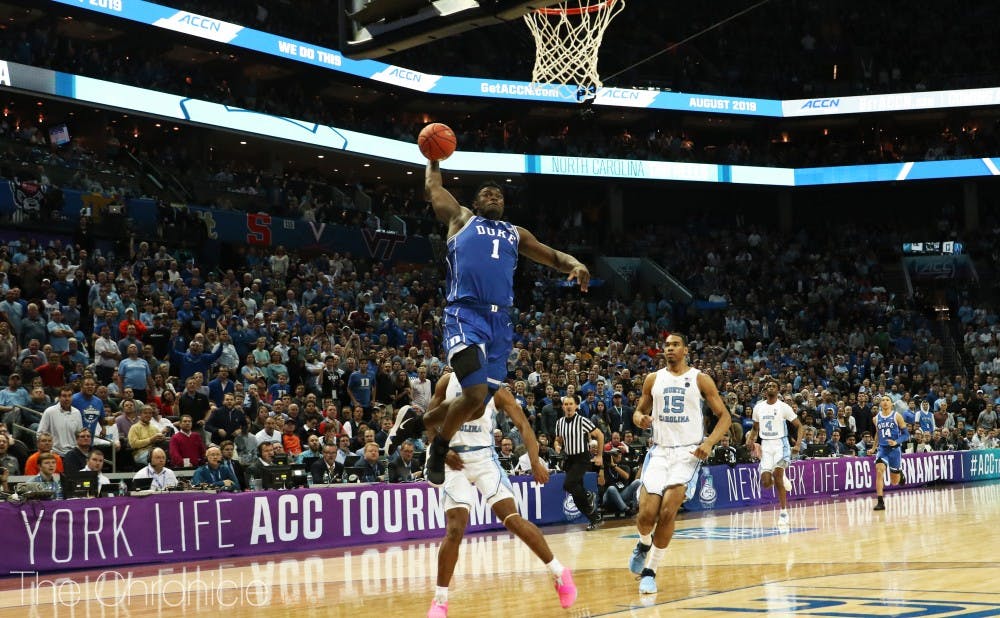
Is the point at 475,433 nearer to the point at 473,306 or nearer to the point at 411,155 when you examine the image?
the point at 473,306

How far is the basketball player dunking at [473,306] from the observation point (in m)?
7.46

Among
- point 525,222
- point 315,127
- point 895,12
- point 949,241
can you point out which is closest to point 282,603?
point 315,127

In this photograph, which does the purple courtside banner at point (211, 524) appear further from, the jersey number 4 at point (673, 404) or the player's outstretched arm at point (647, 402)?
the jersey number 4 at point (673, 404)

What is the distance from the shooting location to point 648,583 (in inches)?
354

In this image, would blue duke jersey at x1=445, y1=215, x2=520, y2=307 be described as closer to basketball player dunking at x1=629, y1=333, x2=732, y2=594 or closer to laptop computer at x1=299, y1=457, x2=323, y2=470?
basketball player dunking at x1=629, y1=333, x2=732, y2=594

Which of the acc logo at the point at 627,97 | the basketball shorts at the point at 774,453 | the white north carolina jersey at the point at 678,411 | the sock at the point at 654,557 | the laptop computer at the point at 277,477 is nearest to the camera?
the sock at the point at 654,557

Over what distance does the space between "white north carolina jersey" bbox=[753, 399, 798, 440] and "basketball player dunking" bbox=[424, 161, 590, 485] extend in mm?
10739

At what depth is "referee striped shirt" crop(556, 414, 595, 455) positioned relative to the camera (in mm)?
16547

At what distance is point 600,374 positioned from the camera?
26.5 metres

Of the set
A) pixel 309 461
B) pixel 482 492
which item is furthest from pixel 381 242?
pixel 482 492

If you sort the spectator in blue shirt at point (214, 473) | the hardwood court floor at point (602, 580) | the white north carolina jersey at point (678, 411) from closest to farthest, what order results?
the hardwood court floor at point (602, 580), the white north carolina jersey at point (678, 411), the spectator in blue shirt at point (214, 473)

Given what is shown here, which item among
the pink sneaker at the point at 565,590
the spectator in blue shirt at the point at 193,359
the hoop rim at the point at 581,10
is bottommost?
the pink sneaker at the point at 565,590

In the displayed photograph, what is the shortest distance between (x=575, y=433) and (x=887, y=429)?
663 cm

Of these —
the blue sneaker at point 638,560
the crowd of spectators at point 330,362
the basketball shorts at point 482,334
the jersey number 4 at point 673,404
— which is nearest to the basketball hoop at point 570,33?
the crowd of spectators at point 330,362
